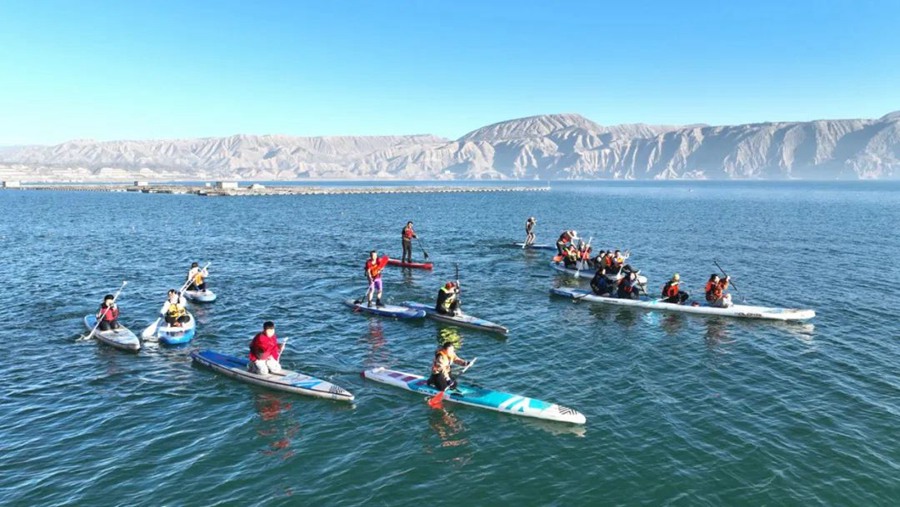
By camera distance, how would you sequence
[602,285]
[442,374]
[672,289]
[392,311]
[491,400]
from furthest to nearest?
[602,285], [672,289], [392,311], [442,374], [491,400]

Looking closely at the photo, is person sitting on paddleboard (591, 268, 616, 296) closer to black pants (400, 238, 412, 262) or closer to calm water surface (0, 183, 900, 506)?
calm water surface (0, 183, 900, 506)

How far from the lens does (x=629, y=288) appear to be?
3172 cm

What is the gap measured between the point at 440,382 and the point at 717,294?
18893 millimetres

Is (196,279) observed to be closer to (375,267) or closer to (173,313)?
(173,313)

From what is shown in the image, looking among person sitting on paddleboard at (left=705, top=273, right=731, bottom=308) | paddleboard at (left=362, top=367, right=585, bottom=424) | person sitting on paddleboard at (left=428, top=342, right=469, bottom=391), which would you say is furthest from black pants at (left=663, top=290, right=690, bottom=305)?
person sitting on paddleboard at (left=428, top=342, right=469, bottom=391)

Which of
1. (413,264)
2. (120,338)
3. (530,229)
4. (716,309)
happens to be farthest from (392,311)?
(530,229)

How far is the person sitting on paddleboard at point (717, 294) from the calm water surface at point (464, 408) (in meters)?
1.69

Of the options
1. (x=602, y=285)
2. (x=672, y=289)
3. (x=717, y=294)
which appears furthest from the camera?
(x=602, y=285)

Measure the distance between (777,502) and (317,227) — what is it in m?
68.8

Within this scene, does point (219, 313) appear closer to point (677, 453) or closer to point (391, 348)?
point (391, 348)

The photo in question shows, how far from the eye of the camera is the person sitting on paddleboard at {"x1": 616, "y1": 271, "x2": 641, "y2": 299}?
104ft

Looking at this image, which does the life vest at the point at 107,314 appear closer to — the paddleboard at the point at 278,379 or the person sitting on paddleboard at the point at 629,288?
the paddleboard at the point at 278,379

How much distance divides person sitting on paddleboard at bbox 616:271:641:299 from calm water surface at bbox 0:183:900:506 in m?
2.05

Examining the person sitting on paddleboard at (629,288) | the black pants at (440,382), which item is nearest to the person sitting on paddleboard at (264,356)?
the black pants at (440,382)
